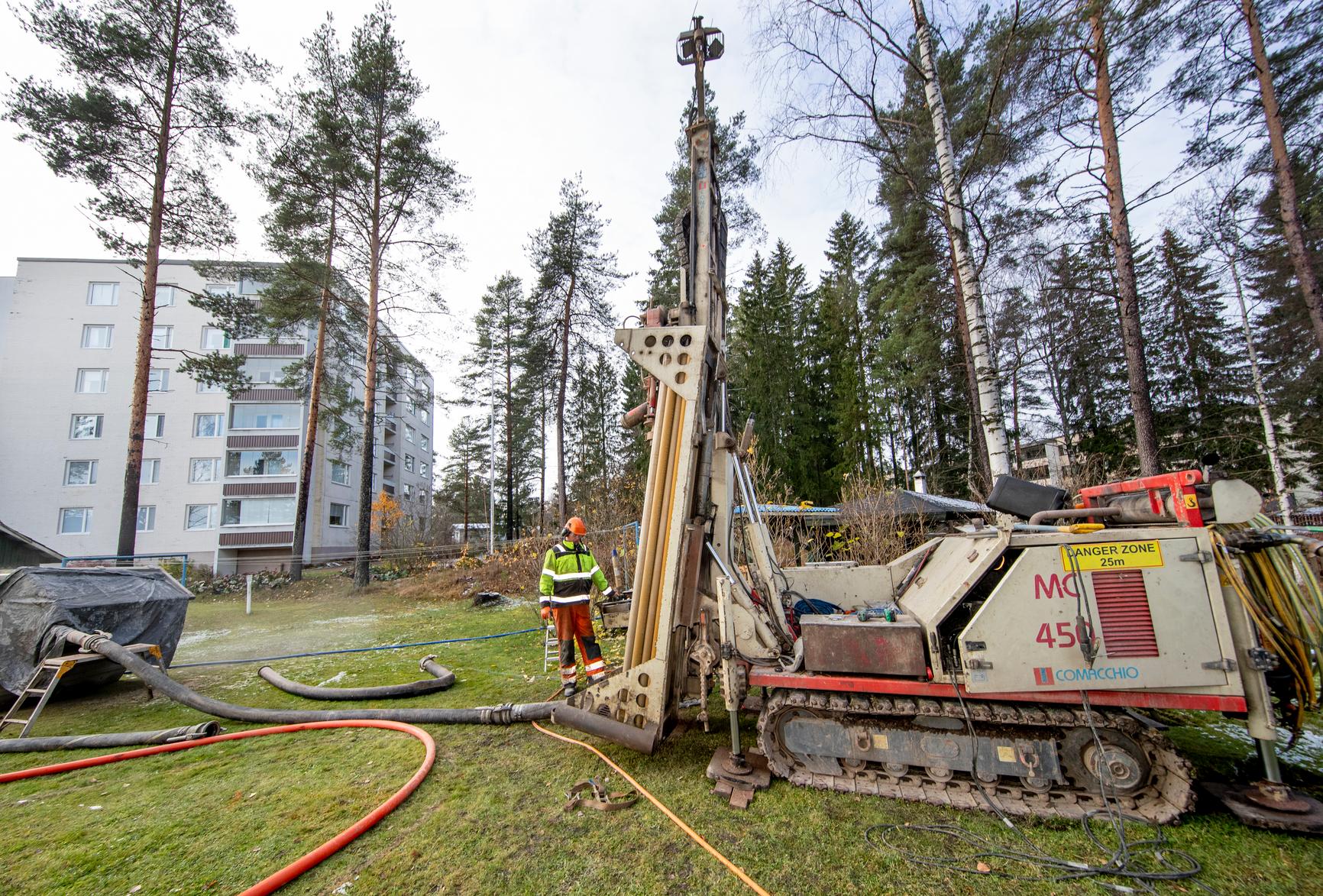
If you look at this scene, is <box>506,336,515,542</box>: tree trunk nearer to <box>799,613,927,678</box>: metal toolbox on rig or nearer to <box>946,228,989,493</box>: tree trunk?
<box>946,228,989,493</box>: tree trunk

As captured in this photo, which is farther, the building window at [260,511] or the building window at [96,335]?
the building window at [96,335]

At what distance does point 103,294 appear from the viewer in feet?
94.9

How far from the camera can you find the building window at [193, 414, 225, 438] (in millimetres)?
27859

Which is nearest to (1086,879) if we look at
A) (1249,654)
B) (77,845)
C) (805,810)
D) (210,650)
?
(805,810)

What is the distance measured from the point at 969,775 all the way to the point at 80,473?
40037 millimetres

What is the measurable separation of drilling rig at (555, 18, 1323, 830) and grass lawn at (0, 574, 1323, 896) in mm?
246

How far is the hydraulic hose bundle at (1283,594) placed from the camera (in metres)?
3.00

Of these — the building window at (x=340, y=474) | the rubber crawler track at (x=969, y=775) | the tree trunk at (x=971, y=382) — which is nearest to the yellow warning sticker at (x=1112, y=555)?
the rubber crawler track at (x=969, y=775)

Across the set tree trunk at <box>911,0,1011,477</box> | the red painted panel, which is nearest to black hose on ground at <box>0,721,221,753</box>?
the red painted panel

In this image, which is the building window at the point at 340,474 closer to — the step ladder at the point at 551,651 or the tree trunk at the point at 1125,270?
the step ladder at the point at 551,651

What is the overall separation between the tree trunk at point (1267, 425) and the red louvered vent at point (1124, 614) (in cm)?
1484

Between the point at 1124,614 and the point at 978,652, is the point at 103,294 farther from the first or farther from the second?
the point at 1124,614

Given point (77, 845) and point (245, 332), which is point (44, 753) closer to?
point (77, 845)

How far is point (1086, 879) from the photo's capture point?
254 centimetres
